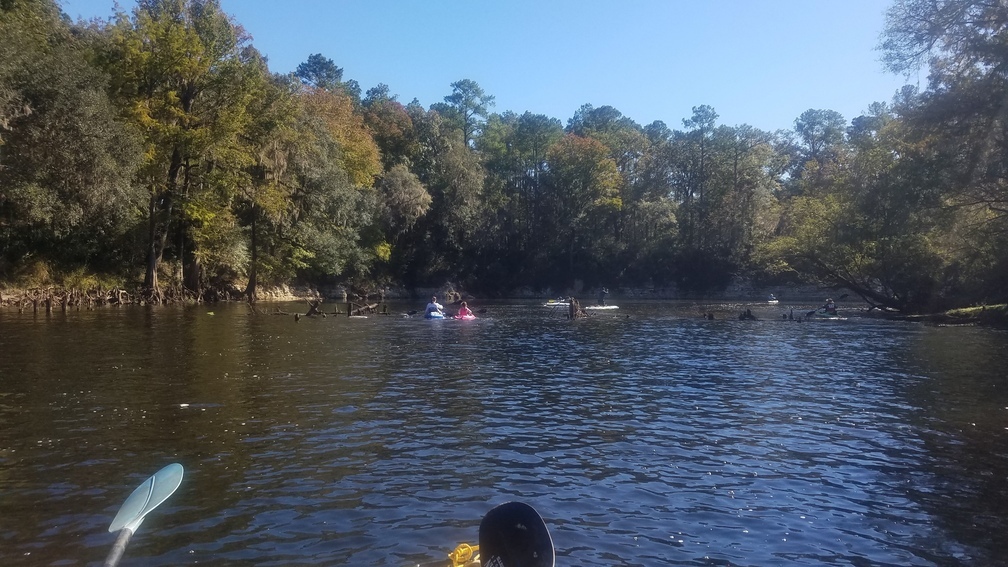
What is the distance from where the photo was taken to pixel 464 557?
629 centimetres

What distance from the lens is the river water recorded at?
737 centimetres

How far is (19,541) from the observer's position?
22.9 feet

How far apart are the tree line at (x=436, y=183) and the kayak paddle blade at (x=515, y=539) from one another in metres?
31.7

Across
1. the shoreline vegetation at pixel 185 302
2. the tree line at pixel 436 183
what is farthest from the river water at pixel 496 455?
the shoreline vegetation at pixel 185 302

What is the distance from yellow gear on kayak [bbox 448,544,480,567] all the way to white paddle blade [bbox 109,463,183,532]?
8.91ft

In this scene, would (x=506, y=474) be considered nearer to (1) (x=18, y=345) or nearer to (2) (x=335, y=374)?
(2) (x=335, y=374)

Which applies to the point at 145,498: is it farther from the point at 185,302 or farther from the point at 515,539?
the point at 185,302

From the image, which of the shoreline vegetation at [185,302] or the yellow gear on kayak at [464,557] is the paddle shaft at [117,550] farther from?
the shoreline vegetation at [185,302]

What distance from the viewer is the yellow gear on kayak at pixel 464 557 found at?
620 centimetres

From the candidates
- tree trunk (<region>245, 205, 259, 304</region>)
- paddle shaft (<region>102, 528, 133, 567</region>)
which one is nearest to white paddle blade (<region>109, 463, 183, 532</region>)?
paddle shaft (<region>102, 528, 133, 567</region>)

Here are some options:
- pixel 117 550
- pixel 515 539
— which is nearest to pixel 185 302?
pixel 117 550

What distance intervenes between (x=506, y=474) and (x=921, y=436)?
23.8 feet

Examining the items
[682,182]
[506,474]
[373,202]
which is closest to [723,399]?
[506,474]

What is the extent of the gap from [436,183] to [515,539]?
70.5 meters
